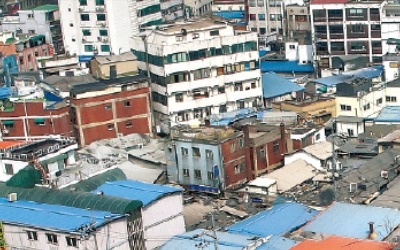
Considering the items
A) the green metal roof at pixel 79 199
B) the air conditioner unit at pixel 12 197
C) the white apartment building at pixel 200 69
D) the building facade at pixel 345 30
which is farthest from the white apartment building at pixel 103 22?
the air conditioner unit at pixel 12 197

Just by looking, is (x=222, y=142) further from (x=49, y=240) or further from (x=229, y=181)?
(x=49, y=240)

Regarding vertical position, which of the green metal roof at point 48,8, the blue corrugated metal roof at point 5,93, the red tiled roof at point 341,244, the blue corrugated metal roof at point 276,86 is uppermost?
the green metal roof at point 48,8

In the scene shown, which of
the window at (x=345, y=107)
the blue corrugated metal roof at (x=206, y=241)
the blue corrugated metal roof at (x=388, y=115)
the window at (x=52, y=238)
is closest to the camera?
the blue corrugated metal roof at (x=206, y=241)

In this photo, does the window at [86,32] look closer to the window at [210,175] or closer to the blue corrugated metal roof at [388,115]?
the blue corrugated metal roof at [388,115]

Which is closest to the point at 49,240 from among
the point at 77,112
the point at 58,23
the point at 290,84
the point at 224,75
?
the point at 77,112

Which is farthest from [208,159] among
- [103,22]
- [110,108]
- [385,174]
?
[103,22]

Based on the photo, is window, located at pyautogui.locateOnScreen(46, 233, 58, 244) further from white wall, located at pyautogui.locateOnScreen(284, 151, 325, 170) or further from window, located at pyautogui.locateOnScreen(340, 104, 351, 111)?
window, located at pyautogui.locateOnScreen(340, 104, 351, 111)

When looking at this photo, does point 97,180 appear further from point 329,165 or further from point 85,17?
point 85,17
